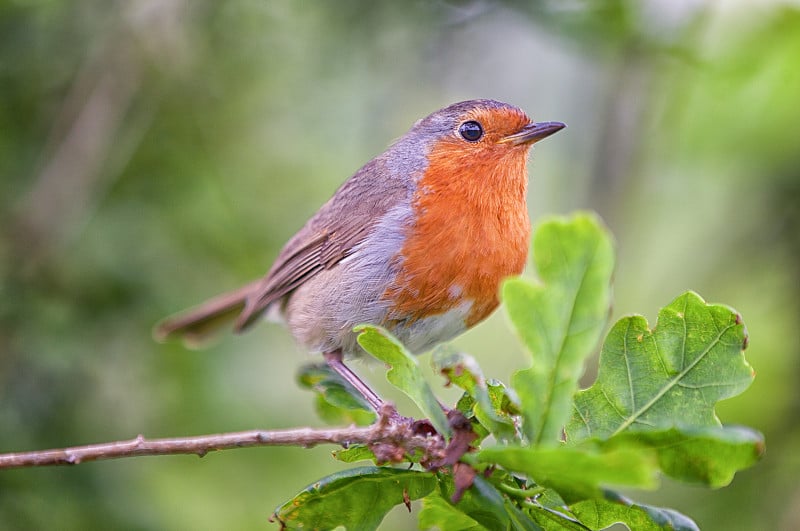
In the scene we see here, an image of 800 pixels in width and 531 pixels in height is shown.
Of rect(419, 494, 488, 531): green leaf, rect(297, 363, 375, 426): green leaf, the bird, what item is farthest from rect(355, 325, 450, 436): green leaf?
the bird

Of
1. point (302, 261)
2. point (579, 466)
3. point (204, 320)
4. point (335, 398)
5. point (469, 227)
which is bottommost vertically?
point (204, 320)

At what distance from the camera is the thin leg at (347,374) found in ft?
11.4

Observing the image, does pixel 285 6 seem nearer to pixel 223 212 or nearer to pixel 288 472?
pixel 223 212

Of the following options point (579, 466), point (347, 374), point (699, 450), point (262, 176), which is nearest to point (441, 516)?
point (579, 466)

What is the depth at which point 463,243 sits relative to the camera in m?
3.47

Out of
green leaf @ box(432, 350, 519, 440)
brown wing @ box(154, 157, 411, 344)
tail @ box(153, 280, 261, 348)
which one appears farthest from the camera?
tail @ box(153, 280, 261, 348)

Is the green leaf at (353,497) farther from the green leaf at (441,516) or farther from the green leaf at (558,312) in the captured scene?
the green leaf at (558,312)

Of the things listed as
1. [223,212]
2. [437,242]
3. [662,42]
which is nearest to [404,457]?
[437,242]

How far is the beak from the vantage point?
371 cm

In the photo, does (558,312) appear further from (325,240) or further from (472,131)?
(325,240)

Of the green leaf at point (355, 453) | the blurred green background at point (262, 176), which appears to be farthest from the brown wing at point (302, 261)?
the green leaf at point (355, 453)

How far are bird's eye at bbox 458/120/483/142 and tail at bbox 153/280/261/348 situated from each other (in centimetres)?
141

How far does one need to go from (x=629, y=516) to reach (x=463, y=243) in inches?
66.0

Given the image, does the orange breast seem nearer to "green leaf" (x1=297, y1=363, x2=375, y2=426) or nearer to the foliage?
"green leaf" (x1=297, y1=363, x2=375, y2=426)
